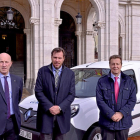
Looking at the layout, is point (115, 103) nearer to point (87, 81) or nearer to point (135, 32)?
point (87, 81)

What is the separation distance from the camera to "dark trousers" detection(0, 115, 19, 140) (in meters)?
3.14

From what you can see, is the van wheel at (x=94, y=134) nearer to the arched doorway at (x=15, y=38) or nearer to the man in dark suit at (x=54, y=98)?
the man in dark suit at (x=54, y=98)

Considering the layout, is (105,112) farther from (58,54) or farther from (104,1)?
(104,1)

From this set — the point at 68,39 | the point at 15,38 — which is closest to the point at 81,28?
the point at 68,39

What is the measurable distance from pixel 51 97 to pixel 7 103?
612 millimetres

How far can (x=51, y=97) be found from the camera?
3.34 meters

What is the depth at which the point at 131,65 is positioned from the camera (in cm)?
513

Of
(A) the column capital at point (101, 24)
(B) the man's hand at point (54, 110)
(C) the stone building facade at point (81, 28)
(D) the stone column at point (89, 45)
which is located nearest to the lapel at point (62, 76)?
(B) the man's hand at point (54, 110)

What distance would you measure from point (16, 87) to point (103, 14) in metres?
9.78


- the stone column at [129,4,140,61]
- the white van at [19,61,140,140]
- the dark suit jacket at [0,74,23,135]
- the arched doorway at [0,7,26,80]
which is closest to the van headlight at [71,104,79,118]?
the white van at [19,61,140,140]

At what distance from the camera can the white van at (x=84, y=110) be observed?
3.95 m

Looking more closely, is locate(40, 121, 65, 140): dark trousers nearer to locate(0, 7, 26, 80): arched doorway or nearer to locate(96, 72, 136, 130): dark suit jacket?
locate(96, 72, 136, 130): dark suit jacket

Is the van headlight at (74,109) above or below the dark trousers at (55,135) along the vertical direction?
above

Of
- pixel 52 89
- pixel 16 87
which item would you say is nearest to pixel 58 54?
pixel 52 89
